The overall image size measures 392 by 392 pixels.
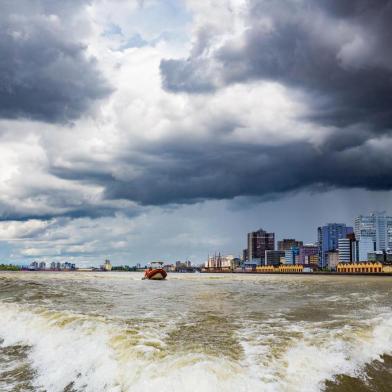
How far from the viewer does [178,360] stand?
1071 cm

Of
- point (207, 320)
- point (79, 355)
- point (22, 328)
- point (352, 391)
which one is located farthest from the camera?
point (207, 320)

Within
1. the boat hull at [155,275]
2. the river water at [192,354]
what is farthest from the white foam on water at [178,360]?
the boat hull at [155,275]

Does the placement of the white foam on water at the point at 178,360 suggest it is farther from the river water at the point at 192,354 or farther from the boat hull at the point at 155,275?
the boat hull at the point at 155,275

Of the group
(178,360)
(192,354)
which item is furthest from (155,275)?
(178,360)

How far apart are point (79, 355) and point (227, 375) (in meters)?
5.24

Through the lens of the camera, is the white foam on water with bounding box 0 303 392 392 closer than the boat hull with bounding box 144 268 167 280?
Yes

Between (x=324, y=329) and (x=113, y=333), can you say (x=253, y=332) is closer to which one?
(x=324, y=329)

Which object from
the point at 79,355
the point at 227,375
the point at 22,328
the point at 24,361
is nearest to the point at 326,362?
the point at 227,375

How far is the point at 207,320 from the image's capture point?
19.1m

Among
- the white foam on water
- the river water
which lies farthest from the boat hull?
the white foam on water

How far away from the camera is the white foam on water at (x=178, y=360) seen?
9414mm

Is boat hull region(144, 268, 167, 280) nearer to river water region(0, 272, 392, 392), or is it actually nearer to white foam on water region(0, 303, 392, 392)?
river water region(0, 272, 392, 392)

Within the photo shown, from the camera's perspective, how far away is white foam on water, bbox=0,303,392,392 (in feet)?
30.9

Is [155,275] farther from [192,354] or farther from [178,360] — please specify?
[178,360]
